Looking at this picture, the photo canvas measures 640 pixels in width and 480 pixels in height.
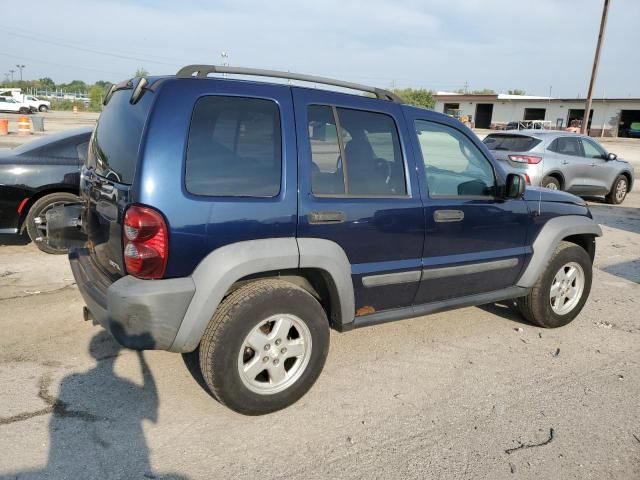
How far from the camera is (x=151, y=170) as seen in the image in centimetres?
262

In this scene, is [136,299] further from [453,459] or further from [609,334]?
[609,334]

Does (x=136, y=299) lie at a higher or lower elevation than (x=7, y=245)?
higher

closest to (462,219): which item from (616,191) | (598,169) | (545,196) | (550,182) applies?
(545,196)

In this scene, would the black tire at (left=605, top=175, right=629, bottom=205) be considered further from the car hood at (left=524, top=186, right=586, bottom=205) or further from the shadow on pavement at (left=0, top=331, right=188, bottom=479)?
the shadow on pavement at (left=0, top=331, right=188, bottom=479)

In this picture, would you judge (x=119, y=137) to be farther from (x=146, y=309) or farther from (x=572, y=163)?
(x=572, y=163)

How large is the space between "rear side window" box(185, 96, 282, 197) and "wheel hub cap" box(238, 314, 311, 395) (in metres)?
0.79

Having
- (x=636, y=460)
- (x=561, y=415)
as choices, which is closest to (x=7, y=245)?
(x=561, y=415)

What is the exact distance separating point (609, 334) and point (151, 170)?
409 centimetres

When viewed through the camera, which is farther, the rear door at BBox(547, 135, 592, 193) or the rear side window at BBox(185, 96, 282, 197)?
the rear door at BBox(547, 135, 592, 193)

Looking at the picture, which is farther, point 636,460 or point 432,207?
point 432,207

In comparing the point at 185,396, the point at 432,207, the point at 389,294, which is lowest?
the point at 185,396

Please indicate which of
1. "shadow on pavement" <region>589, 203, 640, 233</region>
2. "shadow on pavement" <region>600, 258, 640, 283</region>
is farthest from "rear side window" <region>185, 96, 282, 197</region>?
"shadow on pavement" <region>589, 203, 640, 233</region>

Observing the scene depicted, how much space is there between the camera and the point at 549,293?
445 centimetres

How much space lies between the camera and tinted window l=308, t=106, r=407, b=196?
10.4 ft
